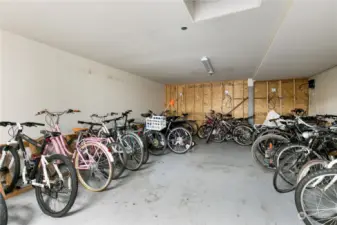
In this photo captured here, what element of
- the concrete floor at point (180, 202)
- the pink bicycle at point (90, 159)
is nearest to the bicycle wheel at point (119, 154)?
the concrete floor at point (180, 202)

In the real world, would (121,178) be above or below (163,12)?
below

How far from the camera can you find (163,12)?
6.10ft

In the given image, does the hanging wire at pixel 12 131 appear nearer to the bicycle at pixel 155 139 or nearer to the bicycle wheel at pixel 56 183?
the bicycle wheel at pixel 56 183

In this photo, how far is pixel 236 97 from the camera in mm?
6723

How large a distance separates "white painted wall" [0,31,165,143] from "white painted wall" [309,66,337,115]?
16.3 ft

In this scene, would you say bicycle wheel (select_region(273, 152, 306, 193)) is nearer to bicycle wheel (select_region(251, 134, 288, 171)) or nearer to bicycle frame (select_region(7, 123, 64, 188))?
bicycle wheel (select_region(251, 134, 288, 171))

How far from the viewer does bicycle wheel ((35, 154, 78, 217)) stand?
1833mm

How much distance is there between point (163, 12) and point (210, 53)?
65.5 inches

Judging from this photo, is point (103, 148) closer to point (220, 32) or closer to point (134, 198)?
point (134, 198)

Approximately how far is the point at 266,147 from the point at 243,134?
2.00m

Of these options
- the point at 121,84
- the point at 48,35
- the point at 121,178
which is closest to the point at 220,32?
the point at 48,35

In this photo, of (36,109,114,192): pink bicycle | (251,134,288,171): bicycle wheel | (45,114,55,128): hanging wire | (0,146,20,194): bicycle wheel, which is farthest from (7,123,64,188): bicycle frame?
(251,134,288,171): bicycle wheel

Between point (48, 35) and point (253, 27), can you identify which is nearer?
point (253, 27)

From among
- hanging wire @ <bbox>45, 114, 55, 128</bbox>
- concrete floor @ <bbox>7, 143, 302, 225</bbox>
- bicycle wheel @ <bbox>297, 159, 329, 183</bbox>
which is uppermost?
hanging wire @ <bbox>45, 114, 55, 128</bbox>
